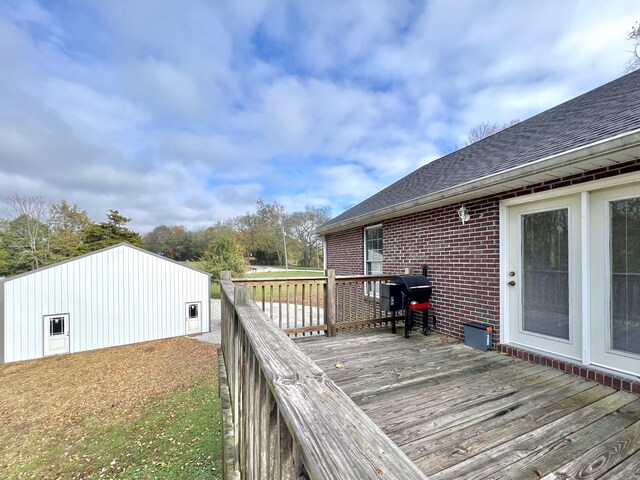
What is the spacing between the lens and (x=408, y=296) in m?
4.56

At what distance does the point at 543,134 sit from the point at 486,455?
4.70m

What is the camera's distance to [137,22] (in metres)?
6.81

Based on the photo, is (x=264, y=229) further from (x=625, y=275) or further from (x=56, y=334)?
(x=625, y=275)

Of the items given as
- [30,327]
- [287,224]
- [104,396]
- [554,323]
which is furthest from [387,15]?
[287,224]

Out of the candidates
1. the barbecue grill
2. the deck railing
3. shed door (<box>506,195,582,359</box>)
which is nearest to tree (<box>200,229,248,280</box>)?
the barbecue grill

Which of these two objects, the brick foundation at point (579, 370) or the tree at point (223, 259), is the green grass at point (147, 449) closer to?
the brick foundation at point (579, 370)

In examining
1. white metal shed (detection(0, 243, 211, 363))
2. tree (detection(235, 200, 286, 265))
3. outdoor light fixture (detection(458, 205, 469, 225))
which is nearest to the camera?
outdoor light fixture (detection(458, 205, 469, 225))

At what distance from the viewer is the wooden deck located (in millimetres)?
1805

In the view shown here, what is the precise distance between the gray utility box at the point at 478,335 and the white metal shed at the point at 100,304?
1217cm

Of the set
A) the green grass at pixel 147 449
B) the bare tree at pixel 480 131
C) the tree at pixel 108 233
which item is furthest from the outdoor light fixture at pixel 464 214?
the tree at pixel 108 233

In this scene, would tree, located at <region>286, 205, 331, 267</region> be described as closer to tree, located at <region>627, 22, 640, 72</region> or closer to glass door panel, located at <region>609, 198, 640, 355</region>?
tree, located at <region>627, 22, 640, 72</region>

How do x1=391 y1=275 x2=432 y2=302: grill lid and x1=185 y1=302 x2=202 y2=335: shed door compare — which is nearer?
x1=391 y1=275 x2=432 y2=302: grill lid

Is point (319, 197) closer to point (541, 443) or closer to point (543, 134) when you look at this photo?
point (543, 134)

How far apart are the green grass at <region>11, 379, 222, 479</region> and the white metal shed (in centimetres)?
658
